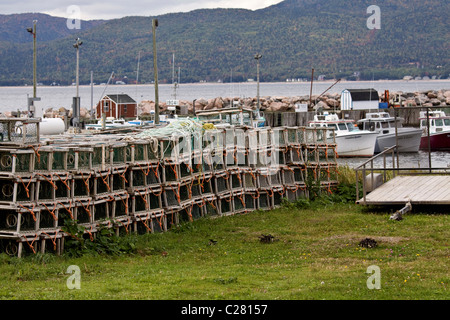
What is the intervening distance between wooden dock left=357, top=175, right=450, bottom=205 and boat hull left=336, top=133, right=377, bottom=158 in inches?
1218

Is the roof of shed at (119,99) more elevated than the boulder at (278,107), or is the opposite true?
the roof of shed at (119,99)

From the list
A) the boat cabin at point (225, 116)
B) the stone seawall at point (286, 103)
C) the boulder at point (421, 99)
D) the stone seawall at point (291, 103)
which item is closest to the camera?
the boat cabin at point (225, 116)

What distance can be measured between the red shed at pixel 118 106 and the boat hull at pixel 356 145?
87.6ft

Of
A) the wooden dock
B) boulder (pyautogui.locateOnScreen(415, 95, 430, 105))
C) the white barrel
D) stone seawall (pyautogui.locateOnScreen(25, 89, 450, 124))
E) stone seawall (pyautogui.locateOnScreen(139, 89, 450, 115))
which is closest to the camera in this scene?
the wooden dock

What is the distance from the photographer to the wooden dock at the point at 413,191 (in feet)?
71.3

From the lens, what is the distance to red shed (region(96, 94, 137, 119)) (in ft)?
244

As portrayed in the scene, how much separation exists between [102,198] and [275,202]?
8.23m

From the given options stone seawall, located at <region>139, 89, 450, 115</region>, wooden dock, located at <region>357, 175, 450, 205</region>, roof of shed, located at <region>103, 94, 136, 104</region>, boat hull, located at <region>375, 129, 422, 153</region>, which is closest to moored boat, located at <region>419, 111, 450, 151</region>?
A: boat hull, located at <region>375, 129, 422, 153</region>

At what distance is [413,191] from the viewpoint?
2305cm

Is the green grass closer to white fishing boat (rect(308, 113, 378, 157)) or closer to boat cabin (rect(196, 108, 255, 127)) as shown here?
boat cabin (rect(196, 108, 255, 127))

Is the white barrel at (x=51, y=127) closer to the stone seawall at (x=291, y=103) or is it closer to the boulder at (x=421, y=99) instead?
the stone seawall at (x=291, y=103)

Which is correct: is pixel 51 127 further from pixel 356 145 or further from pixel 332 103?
pixel 332 103

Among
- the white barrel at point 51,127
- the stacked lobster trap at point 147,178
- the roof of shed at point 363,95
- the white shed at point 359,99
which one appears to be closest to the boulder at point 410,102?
the roof of shed at point 363,95
